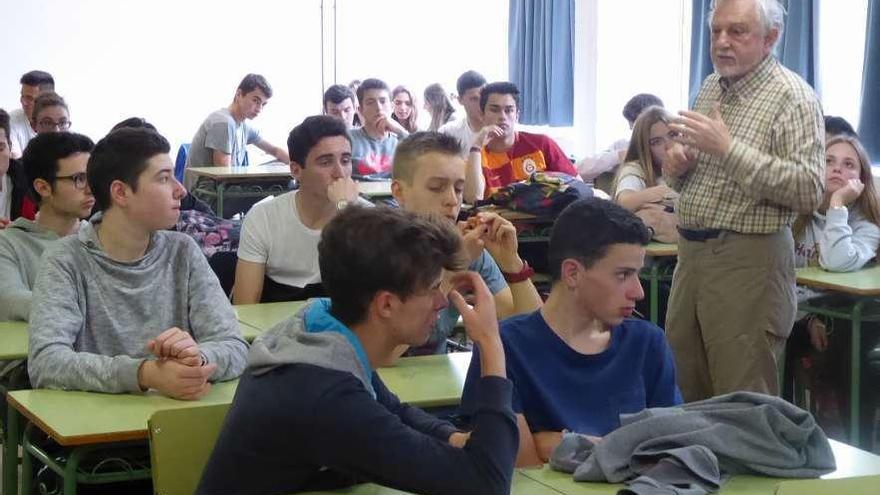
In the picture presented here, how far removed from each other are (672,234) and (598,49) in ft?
13.7

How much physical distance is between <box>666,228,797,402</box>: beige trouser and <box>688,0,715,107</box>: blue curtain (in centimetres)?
420

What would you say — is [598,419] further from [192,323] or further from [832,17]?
[832,17]

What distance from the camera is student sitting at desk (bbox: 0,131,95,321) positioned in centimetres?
356

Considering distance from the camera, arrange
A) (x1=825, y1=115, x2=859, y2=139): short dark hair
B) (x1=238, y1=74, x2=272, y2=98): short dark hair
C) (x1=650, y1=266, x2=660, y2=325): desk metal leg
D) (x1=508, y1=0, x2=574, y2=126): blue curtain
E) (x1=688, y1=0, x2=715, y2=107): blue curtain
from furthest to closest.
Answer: (x1=508, y1=0, x2=574, y2=126): blue curtain → (x1=238, y1=74, x2=272, y2=98): short dark hair → (x1=688, y1=0, x2=715, y2=107): blue curtain → (x1=650, y1=266, x2=660, y2=325): desk metal leg → (x1=825, y1=115, x2=859, y2=139): short dark hair

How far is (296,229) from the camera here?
3.97 meters

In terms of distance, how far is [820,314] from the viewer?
4516 mm

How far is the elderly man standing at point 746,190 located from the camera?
11.3 feet

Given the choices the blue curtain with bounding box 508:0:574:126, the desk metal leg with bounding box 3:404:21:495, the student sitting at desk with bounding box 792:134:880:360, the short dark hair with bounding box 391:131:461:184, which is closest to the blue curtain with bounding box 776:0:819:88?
the student sitting at desk with bounding box 792:134:880:360

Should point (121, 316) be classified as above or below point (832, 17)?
below

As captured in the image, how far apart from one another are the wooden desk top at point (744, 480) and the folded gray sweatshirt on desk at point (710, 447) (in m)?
0.01

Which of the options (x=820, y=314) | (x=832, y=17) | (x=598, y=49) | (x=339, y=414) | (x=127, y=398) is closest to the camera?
(x=339, y=414)

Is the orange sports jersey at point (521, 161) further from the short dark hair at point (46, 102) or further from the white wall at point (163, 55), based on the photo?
the white wall at point (163, 55)

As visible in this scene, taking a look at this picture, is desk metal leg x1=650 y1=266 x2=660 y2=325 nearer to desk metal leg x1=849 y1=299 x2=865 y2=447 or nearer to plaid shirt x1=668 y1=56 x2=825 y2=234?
desk metal leg x1=849 y1=299 x2=865 y2=447

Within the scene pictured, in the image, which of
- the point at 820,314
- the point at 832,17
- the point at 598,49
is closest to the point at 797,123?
the point at 820,314
